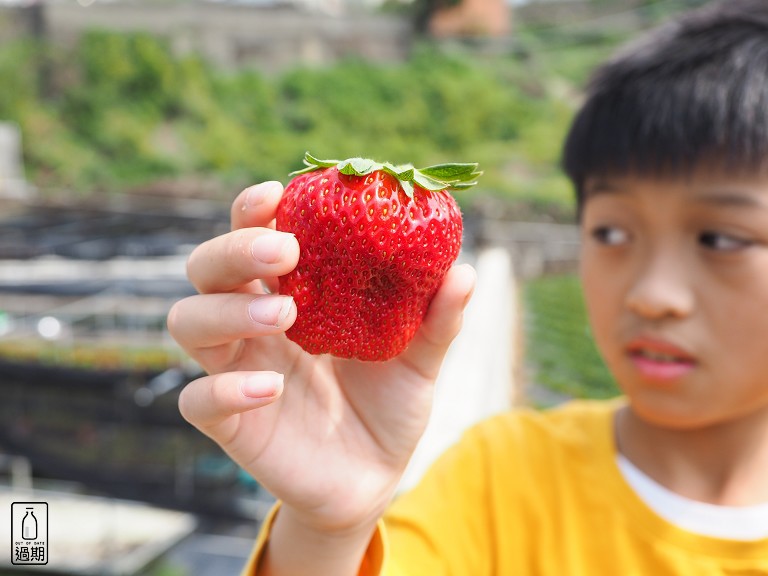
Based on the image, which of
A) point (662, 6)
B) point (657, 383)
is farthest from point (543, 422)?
point (662, 6)

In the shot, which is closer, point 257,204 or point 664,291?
point 257,204

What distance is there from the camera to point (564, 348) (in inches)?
105

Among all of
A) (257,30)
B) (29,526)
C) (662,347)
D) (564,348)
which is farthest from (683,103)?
(257,30)

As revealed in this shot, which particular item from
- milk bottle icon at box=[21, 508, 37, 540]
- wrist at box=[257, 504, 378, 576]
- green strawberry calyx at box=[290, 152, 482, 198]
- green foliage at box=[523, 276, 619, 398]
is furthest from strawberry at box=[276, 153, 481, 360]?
green foliage at box=[523, 276, 619, 398]

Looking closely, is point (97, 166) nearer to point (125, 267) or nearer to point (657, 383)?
point (125, 267)

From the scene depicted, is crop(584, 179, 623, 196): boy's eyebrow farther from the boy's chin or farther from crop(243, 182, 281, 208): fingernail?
crop(243, 182, 281, 208): fingernail

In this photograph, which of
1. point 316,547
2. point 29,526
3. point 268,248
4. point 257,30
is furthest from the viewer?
point 257,30

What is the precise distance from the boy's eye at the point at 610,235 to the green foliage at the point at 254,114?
9.83m

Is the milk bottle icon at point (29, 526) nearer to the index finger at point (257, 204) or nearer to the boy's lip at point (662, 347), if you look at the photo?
the index finger at point (257, 204)

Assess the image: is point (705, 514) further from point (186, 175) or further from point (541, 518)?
point (186, 175)

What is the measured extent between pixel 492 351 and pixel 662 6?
1463 cm

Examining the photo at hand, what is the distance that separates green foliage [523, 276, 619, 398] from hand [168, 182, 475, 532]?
5.28 feet

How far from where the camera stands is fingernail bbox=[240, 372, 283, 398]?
0.38 m

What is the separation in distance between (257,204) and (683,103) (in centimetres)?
40
